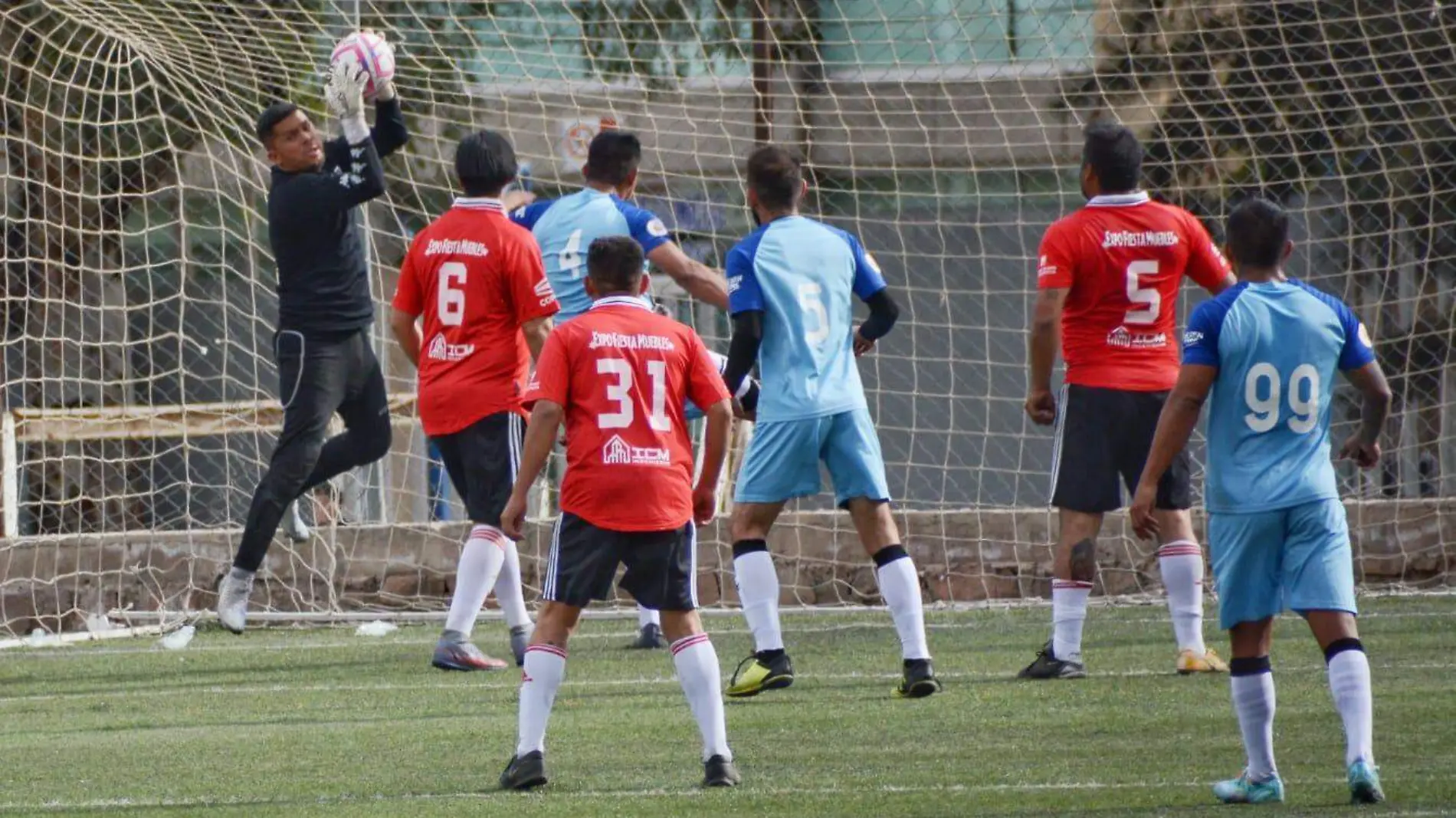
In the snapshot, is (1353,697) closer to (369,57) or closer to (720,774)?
(720,774)

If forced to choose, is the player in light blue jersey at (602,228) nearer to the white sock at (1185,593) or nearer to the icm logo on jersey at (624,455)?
the white sock at (1185,593)

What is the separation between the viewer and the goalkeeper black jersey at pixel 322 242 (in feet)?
30.5

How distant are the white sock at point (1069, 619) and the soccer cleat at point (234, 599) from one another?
3.39m

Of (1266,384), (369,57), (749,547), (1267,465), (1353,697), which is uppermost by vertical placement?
(369,57)

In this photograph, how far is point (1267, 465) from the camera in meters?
5.67

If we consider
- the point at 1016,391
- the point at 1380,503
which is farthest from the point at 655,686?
the point at 1016,391

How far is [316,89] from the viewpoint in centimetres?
1384

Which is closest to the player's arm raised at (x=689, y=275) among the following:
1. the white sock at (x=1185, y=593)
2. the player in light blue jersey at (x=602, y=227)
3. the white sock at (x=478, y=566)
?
the player in light blue jersey at (x=602, y=227)

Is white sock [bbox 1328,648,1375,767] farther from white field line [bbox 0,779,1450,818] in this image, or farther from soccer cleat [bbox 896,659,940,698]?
soccer cleat [bbox 896,659,940,698]

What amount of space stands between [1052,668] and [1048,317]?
131cm

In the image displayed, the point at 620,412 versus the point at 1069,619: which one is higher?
the point at 620,412

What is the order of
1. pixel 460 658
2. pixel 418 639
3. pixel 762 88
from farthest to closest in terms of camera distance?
1. pixel 762 88
2. pixel 418 639
3. pixel 460 658

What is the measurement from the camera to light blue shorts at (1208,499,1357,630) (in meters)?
5.59

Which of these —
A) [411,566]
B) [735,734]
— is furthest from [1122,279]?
[411,566]
